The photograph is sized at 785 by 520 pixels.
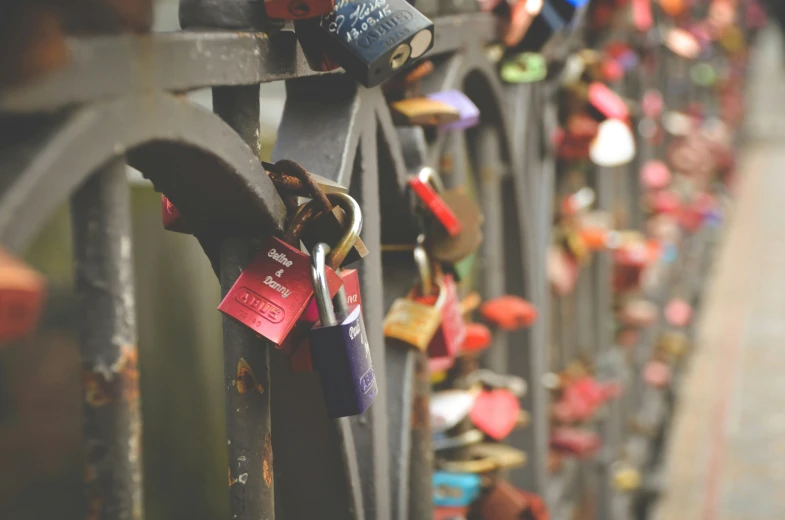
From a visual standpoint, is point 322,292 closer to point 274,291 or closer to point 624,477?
point 274,291

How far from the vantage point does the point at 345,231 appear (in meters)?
0.75

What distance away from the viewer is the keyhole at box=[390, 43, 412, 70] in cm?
Result: 77

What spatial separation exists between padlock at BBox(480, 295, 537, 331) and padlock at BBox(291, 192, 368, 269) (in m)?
0.67

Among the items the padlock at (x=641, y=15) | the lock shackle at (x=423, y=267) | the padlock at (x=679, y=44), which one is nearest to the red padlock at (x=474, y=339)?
the lock shackle at (x=423, y=267)

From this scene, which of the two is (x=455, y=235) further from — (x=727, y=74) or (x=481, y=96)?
(x=727, y=74)

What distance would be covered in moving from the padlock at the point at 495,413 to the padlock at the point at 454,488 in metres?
0.07

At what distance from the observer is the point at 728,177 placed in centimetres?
650

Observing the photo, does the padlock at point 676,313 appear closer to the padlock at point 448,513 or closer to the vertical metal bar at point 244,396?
the padlock at point 448,513

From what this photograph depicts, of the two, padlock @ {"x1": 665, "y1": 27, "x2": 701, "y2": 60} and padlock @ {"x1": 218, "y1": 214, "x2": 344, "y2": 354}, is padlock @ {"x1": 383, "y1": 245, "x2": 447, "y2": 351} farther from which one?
padlock @ {"x1": 665, "y1": 27, "x2": 701, "y2": 60}

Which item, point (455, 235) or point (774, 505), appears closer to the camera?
point (455, 235)

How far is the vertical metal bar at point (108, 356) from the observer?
0.58 metres

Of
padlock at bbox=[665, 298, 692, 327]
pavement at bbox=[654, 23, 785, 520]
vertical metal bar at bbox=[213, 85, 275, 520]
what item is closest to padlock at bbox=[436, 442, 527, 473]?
vertical metal bar at bbox=[213, 85, 275, 520]

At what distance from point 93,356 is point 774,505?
2.40 metres

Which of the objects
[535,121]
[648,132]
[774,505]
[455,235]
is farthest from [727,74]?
[455,235]
